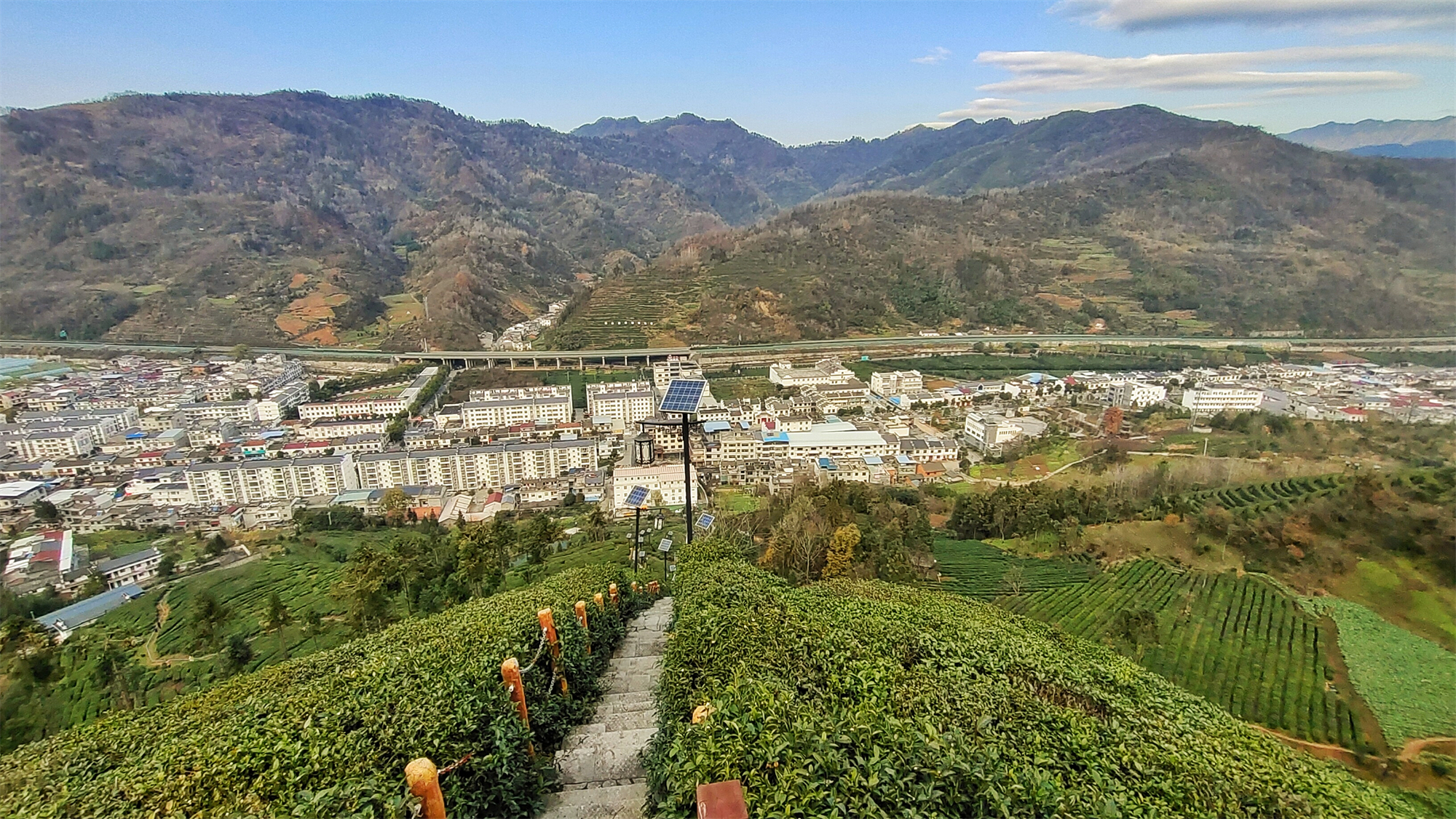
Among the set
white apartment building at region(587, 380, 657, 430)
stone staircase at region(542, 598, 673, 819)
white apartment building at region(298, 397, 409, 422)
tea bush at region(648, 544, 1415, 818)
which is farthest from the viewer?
white apartment building at region(587, 380, 657, 430)

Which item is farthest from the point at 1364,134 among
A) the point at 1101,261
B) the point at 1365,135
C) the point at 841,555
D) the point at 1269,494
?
the point at 841,555

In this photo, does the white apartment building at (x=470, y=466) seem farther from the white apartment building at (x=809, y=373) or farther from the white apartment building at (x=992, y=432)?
the white apartment building at (x=992, y=432)

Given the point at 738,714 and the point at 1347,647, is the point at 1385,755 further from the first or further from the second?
the point at 738,714

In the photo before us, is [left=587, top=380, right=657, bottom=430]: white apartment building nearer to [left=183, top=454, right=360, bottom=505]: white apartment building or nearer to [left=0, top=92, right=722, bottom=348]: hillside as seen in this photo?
[left=183, top=454, right=360, bottom=505]: white apartment building

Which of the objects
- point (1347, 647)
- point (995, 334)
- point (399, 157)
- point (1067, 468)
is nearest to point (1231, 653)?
point (1347, 647)

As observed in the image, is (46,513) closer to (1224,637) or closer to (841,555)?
(841,555)

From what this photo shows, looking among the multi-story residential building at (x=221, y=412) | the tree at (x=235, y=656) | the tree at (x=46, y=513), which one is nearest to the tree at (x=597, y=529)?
the tree at (x=235, y=656)

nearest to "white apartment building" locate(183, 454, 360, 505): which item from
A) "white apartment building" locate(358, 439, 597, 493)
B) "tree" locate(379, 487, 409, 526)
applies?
"white apartment building" locate(358, 439, 597, 493)
